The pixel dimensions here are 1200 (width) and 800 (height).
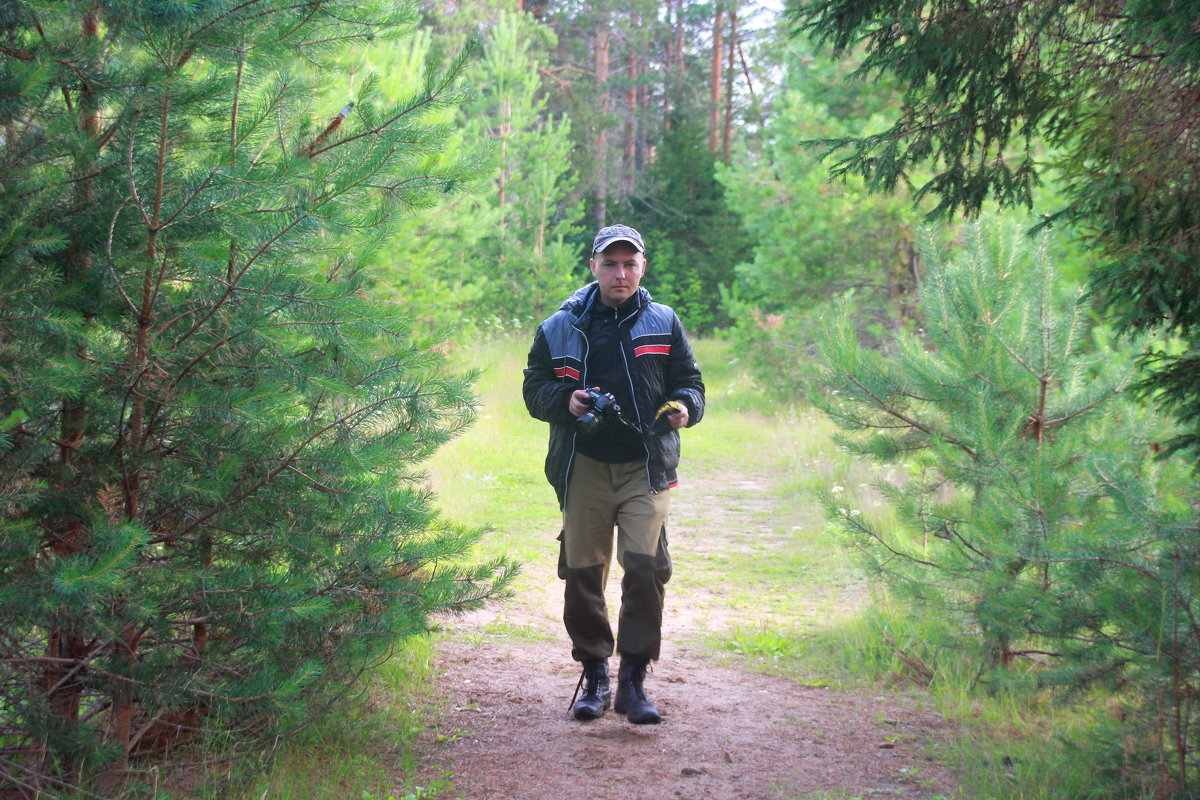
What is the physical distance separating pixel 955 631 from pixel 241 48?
15.1 ft

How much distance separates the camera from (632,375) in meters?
4.54

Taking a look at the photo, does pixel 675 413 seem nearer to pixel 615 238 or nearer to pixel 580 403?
pixel 580 403

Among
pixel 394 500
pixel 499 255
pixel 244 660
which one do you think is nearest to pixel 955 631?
pixel 394 500

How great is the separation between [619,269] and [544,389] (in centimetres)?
65

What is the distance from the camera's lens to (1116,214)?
3.18 metres

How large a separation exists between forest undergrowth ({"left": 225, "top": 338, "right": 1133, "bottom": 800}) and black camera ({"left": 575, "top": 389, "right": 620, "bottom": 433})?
486 mm

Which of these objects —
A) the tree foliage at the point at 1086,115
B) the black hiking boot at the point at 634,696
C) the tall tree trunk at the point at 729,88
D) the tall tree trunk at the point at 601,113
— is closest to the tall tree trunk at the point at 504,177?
the tall tree trunk at the point at 601,113

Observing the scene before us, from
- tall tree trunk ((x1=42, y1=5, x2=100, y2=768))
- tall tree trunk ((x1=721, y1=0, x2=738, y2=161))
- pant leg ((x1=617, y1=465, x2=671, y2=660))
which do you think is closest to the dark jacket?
pant leg ((x1=617, y1=465, x2=671, y2=660))

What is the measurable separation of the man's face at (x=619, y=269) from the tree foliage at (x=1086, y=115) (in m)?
1.12

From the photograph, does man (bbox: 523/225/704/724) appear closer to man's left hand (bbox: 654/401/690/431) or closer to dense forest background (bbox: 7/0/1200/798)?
man's left hand (bbox: 654/401/690/431)

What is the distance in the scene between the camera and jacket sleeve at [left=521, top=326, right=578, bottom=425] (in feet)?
14.8

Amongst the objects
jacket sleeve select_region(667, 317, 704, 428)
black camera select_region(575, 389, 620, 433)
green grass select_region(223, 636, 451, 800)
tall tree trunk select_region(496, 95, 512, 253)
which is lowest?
green grass select_region(223, 636, 451, 800)

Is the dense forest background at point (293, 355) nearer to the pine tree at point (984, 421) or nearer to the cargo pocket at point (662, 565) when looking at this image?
the pine tree at point (984, 421)

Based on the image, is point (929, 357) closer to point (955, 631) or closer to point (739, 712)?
point (955, 631)
